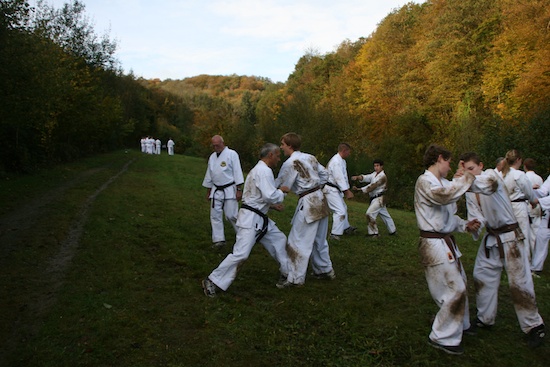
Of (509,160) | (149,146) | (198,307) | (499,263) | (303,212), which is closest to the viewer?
(499,263)

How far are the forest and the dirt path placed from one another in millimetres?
5707

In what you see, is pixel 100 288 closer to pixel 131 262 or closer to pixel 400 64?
pixel 131 262

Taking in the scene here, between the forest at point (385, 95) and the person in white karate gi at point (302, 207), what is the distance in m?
12.1

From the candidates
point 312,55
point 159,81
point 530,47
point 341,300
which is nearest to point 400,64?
point 530,47

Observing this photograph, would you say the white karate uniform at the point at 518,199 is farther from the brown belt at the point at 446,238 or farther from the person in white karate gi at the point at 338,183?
the person in white karate gi at the point at 338,183

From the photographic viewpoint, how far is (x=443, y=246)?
516cm

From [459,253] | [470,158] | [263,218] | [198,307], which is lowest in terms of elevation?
[198,307]

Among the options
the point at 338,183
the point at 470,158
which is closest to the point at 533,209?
the point at 338,183

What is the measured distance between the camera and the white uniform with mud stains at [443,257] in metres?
5.02

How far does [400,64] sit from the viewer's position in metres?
41.9

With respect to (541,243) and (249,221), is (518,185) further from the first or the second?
(249,221)

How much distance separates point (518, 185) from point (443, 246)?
224 cm

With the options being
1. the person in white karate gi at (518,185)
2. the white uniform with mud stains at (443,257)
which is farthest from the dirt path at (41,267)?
the person in white karate gi at (518,185)

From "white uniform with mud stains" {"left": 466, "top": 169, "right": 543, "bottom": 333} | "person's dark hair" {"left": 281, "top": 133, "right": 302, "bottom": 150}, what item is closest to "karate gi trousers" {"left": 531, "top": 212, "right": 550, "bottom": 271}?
"white uniform with mud stains" {"left": 466, "top": 169, "right": 543, "bottom": 333}
